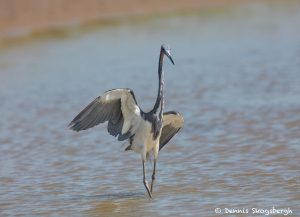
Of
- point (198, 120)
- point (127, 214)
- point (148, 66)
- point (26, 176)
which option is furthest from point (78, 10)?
point (127, 214)

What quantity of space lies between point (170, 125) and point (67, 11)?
13103 mm

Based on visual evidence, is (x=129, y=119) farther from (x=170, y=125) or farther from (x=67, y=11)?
(x=67, y=11)

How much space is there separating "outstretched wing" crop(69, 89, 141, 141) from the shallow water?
628 millimetres

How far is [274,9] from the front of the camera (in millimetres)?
20625

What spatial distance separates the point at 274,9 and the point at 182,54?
5.85 meters

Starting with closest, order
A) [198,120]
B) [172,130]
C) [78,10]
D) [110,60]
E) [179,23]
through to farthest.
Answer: [172,130]
[198,120]
[110,60]
[179,23]
[78,10]

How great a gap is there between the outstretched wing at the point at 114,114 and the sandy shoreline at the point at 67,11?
11.2 meters

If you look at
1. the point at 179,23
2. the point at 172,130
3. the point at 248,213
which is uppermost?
the point at 179,23

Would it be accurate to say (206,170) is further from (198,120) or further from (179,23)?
(179,23)

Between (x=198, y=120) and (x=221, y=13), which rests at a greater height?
(x=221, y=13)

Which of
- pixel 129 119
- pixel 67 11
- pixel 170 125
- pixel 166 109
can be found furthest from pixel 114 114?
pixel 67 11

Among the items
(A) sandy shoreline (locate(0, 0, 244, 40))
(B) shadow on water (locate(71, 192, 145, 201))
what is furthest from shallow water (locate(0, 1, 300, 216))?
(A) sandy shoreline (locate(0, 0, 244, 40))

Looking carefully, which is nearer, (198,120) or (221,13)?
(198,120)

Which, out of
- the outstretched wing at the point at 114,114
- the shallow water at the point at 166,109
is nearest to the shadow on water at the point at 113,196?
the shallow water at the point at 166,109
